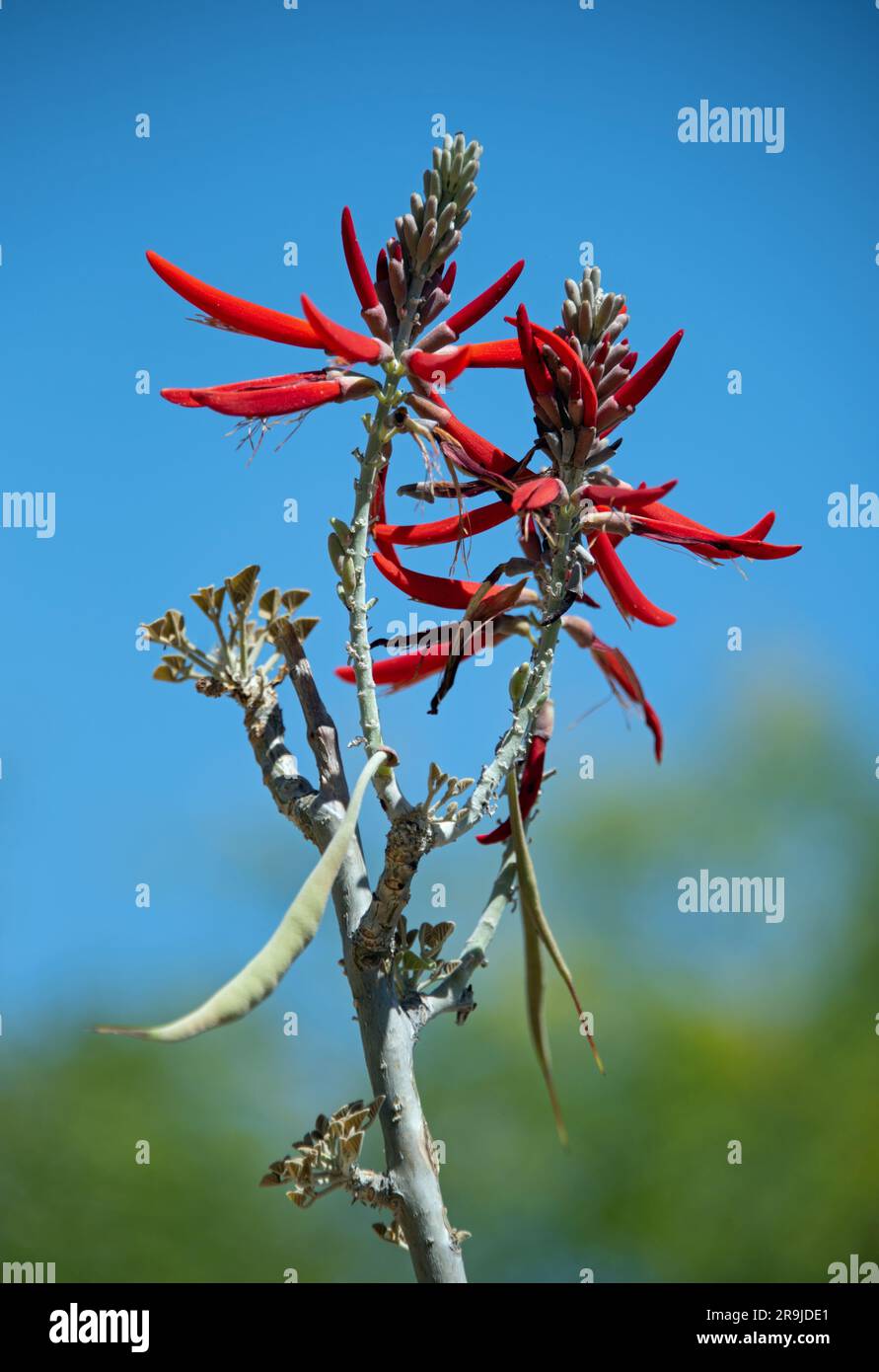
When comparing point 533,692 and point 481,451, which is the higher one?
point 481,451

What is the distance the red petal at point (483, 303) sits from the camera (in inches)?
42.7

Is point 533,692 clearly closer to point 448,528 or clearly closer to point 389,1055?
point 448,528

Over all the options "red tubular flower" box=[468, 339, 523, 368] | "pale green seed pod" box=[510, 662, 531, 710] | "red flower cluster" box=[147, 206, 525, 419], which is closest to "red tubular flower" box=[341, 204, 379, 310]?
"red flower cluster" box=[147, 206, 525, 419]

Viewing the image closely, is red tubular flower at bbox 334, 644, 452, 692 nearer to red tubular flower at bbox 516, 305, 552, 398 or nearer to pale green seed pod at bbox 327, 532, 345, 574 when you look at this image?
pale green seed pod at bbox 327, 532, 345, 574

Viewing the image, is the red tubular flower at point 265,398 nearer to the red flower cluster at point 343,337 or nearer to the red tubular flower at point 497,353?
the red flower cluster at point 343,337

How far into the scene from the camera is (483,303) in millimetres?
1093

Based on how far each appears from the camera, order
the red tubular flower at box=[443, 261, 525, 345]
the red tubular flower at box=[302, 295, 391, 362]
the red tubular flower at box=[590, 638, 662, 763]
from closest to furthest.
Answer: the red tubular flower at box=[302, 295, 391, 362] → the red tubular flower at box=[443, 261, 525, 345] → the red tubular flower at box=[590, 638, 662, 763]

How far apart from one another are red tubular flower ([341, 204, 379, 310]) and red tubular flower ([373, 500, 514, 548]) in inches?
7.5

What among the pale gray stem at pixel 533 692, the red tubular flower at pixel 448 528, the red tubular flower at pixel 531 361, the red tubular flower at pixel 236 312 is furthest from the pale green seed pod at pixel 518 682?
the red tubular flower at pixel 236 312

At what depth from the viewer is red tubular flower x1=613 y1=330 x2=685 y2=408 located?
105cm

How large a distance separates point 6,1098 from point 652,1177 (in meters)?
3.24

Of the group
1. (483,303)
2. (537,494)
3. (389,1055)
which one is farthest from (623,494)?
(389,1055)

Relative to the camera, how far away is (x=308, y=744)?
1.15m

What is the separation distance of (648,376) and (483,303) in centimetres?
16
